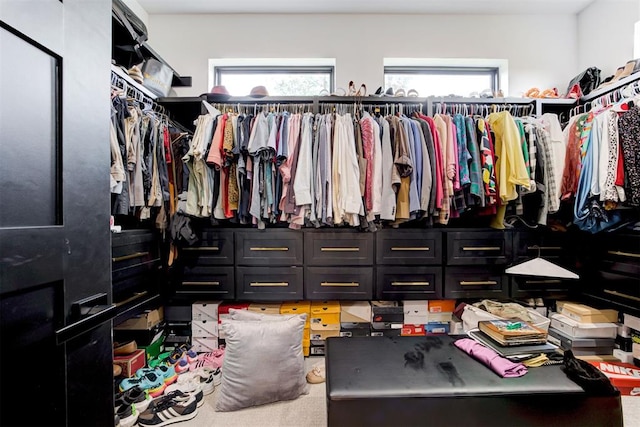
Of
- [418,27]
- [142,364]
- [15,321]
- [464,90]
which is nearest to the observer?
[15,321]

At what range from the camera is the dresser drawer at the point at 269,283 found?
7.02ft

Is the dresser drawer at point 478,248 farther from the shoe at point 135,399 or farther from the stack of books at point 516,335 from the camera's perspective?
the shoe at point 135,399

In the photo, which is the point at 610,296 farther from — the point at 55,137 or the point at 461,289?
the point at 55,137

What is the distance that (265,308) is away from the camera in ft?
7.18

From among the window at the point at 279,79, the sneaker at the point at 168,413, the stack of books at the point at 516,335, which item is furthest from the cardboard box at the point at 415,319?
the window at the point at 279,79

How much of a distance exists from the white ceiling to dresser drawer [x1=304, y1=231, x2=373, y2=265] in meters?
1.94

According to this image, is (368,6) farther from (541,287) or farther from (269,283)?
(541,287)

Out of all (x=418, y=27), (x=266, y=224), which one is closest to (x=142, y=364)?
(x=266, y=224)

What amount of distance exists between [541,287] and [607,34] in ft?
6.86

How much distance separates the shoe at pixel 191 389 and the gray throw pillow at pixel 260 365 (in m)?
0.14

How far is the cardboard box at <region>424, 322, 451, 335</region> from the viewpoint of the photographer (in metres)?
2.21

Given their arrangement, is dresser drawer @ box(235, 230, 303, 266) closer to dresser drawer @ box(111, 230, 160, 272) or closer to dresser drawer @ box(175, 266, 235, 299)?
dresser drawer @ box(175, 266, 235, 299)

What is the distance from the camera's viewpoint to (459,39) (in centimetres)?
266

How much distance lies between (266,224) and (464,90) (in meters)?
2.29
